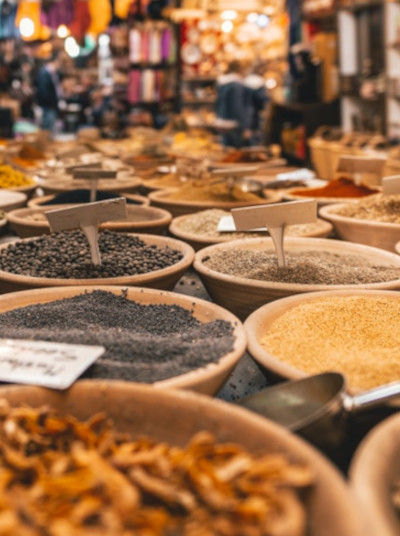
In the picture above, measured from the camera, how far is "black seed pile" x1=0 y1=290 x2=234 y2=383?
981 millimetres

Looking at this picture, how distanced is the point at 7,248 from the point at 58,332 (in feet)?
2.21

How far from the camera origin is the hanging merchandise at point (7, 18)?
38.0ft

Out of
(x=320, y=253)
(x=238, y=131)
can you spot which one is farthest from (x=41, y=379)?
(x=238, y=131)

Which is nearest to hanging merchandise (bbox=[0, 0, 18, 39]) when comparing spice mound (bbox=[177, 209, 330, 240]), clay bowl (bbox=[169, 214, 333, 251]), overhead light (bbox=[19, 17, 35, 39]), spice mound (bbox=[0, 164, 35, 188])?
overhead light (bbox=[19, 17, 35, 39])

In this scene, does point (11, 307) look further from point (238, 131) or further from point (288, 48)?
point (288, 48)

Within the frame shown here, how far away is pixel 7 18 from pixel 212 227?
11.1 meters

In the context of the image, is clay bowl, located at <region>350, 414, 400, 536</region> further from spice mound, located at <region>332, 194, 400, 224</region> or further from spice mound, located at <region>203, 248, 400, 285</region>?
spice mound, located at <region>332, 194, 400, 224</region>

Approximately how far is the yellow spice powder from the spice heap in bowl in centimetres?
55

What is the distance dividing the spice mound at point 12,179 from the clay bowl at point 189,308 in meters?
1.38

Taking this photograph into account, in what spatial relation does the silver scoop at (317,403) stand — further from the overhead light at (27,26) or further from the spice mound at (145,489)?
the overhead light at (27,26)

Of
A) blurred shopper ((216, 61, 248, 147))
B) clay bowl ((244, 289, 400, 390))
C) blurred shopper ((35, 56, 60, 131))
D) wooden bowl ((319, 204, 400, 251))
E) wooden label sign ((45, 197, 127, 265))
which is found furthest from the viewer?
blurred shopper ((35, 56, 60, 131))

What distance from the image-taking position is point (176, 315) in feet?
4.11

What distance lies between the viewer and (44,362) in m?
0.92

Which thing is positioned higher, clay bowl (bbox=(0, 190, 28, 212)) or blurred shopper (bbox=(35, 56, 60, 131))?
blurred shopper (bbox=(35, 56, 60, 131))
